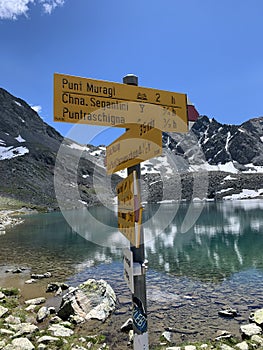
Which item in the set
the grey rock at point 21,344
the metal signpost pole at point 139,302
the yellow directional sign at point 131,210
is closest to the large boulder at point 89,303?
the grey rock at point 21,344

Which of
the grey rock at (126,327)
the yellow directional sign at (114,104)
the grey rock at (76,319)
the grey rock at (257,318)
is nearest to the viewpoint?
the yellow directional sign at (114,104)

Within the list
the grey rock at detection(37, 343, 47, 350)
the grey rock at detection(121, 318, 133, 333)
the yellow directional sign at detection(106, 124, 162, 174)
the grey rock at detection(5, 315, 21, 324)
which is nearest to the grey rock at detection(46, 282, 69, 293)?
the grey rock at detection(5, 315, 21, 324)

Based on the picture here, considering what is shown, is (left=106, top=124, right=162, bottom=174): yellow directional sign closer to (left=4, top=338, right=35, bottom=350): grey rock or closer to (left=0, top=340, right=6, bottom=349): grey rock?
(left=4, top=338, right=35, bottom=350): grey rock

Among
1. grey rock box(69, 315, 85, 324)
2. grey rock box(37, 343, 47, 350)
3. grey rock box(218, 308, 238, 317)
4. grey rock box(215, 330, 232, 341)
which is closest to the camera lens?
grey rock box(37, 343, 47, 350)

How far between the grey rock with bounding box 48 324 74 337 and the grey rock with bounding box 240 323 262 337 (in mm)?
6270

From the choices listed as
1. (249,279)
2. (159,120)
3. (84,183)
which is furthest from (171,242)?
(84,183)

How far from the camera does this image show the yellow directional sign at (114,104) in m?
4.14

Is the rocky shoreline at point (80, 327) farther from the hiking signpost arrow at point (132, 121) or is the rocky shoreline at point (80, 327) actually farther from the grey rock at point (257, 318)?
the hiking signpost arrow at point (132, 121)

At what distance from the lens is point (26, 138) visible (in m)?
193

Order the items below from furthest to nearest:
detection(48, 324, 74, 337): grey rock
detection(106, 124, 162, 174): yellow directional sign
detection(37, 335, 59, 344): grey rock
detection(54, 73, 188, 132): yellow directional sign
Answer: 1. detection(48, 324, 74, 337): grey rock
2. detection(37, 335, 59, 344): grey rock
3. detection(106, 124, 162, 174): yellow directional sign
4. detection(54, 73, 188, 132): yellow directional sign

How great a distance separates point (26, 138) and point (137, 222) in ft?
669

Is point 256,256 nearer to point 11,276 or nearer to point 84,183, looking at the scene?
point 11,276

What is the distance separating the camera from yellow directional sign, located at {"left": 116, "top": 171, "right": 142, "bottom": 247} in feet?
13.2

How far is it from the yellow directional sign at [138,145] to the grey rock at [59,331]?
8.15 metres
